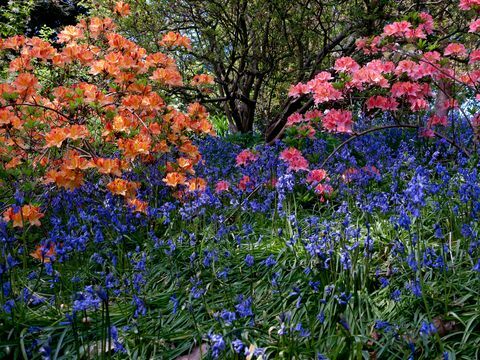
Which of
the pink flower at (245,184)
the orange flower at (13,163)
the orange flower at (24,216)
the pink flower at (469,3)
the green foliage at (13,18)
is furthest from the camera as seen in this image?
the green foliage at (13,18)

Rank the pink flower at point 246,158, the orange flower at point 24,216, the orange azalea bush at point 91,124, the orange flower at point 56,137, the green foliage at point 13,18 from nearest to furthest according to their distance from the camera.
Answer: the orange flower at point 24,216
the orange flower at point 56,137
the orange azalea bush at point 91,124
the pink flower at point 246,158
the green foliage at point 13,18

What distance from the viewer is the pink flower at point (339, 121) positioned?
3.33 metres

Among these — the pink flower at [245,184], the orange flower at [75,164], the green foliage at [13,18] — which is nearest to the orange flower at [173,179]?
the orange flower at [75,164]

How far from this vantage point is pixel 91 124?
146 inches

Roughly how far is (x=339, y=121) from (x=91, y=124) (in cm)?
185

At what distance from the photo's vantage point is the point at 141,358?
77.9 inches

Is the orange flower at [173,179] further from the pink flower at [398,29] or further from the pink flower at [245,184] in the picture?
the pink flower at [398,29]

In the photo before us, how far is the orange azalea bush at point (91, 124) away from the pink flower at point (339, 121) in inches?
32.1

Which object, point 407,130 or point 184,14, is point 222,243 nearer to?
point 407,130

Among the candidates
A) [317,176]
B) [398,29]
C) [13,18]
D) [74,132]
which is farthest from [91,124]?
[13,18]

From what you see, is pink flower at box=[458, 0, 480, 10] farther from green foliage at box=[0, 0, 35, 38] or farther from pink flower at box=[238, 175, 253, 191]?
green foliage at box=[0, 0, 35, 38]

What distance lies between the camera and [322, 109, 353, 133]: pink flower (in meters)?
3.33

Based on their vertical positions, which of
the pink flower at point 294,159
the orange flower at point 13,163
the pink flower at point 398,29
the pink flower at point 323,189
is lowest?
the pink flower at point 323,189

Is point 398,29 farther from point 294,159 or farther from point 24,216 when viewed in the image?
point 24,216
